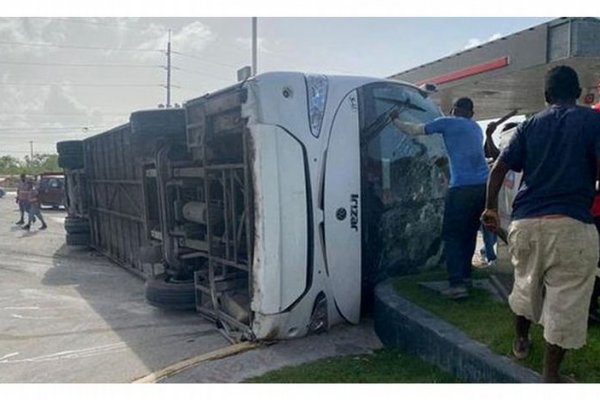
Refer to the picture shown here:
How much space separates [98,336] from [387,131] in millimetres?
3535

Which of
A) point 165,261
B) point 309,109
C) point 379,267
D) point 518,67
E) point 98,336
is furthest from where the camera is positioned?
point 518,67

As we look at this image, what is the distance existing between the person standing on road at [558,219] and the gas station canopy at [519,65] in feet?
14.6

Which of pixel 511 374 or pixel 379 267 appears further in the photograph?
pixel 379 267

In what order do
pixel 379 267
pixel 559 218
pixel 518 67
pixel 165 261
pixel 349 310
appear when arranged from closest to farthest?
pixel 559 218, pixel 349 310, pixel 379 267, pixel 165 261, pixel 518 67

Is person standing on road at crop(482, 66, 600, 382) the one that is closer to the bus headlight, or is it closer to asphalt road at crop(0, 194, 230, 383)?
the bus headlight

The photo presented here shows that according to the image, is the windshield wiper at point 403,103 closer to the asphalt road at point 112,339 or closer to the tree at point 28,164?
the asphalt road at point 112,339

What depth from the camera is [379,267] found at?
468 centimetres

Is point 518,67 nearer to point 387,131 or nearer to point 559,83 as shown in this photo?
point 387,131

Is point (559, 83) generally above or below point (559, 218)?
above

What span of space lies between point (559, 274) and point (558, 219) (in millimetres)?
290

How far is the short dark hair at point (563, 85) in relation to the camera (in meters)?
2.68

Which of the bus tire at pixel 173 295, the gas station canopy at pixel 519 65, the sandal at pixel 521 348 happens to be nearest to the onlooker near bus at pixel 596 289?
the sandal at pixel 521 348

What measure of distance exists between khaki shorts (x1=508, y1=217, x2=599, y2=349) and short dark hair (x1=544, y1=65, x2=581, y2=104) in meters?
0.67

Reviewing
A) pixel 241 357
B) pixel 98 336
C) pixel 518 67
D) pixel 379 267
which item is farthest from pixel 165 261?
pixel 518 67
